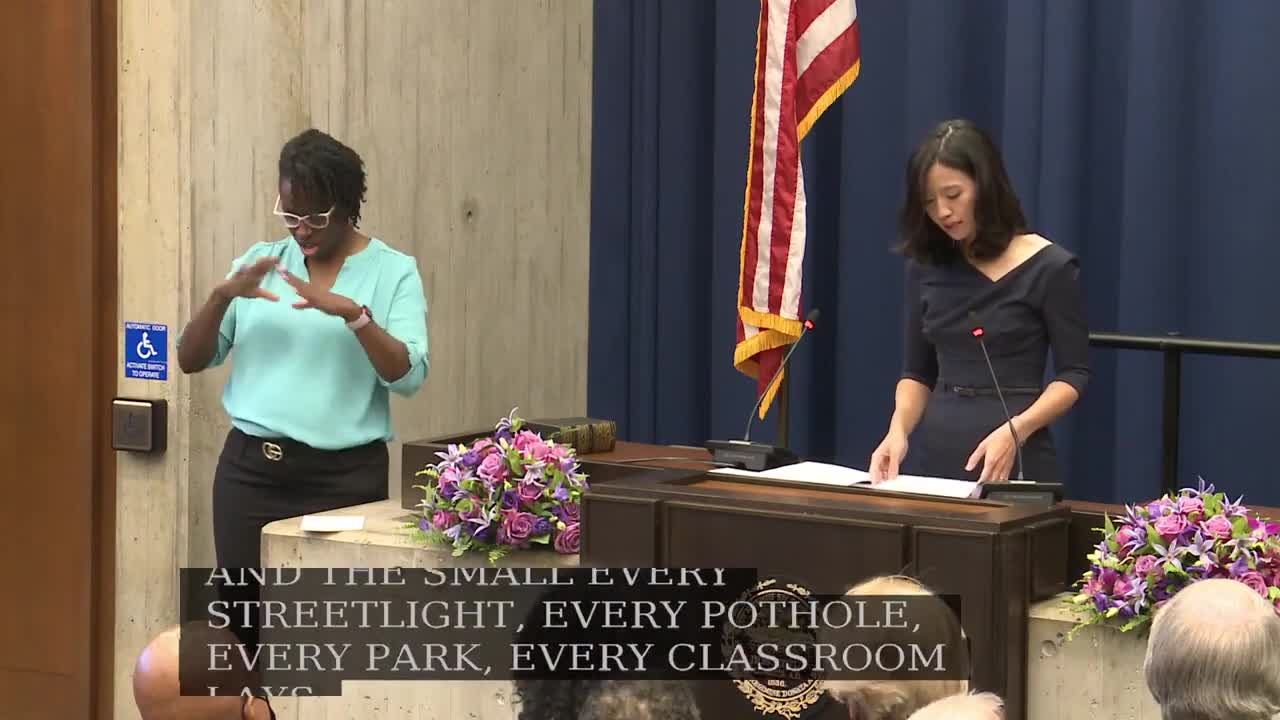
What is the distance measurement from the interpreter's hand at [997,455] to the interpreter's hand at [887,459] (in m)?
0.13

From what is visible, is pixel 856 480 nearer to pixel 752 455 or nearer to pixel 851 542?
pixel 752 455

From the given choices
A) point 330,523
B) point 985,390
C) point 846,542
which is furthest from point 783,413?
point 846,542

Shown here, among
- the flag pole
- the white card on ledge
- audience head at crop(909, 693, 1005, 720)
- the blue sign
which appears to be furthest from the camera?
the blue sign

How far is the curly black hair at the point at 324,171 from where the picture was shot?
3541 millimetres

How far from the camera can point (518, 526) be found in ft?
10.3

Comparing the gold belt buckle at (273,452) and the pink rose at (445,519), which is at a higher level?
the gold belt buckle at (273,452)

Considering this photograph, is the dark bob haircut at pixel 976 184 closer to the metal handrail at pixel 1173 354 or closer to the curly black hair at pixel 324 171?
the metal handrail at pixel 1173 354

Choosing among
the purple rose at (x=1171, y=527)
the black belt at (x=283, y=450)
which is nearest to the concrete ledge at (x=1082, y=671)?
the purple rose at (x=1171, y=527)

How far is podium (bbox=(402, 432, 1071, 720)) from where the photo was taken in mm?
2637

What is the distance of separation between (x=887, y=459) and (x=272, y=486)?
127 centimetres

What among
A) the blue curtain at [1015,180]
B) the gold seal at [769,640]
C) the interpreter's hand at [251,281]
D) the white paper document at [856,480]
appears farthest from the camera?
the blue curtain at [1015,180]

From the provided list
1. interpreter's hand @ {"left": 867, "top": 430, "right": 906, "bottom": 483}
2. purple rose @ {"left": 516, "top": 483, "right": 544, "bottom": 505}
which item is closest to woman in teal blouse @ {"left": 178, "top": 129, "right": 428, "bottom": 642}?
purple rose @ {"left": 516, "top": 483, "right": 544, "bottom": 505}

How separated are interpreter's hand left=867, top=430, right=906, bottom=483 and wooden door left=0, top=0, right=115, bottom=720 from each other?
224 centimetres

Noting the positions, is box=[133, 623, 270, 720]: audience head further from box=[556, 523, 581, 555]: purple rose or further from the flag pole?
the flag pole
